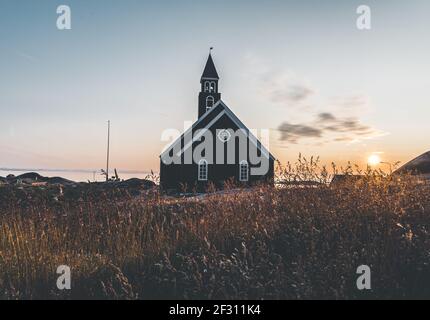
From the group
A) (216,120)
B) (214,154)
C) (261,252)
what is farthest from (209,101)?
(261,252)

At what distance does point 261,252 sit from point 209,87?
25559 mm

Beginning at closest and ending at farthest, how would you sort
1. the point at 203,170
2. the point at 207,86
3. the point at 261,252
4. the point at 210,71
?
the point at 261,252
the point at 203,170
the point at 210,71
the point at 207,86

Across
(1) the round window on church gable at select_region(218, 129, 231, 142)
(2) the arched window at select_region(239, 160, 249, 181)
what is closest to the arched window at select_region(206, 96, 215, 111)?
(1) the round window on church gable at select_region(218, 129, 231, 142)

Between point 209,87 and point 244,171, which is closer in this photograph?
point 244,171

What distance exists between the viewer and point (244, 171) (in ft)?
89.6

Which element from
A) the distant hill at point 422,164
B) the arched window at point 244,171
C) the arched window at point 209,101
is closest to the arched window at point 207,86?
the arched window at point 209,101

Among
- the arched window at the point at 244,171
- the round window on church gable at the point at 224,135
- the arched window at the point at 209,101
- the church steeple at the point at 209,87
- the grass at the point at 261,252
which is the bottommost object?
the grass at the point at 261,252

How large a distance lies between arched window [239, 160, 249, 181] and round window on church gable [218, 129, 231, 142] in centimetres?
182

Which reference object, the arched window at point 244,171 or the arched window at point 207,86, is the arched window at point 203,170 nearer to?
the arched window at point 244,171

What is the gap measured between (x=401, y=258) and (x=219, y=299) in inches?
93.2

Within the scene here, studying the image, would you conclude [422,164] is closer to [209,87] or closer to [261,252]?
[209,87]

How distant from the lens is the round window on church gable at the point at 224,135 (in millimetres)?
26578

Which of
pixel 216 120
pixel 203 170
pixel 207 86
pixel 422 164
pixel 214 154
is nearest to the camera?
pixel 422 164

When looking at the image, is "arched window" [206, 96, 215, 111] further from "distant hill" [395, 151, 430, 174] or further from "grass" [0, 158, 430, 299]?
"grass" [0, 158, 430, 299]
